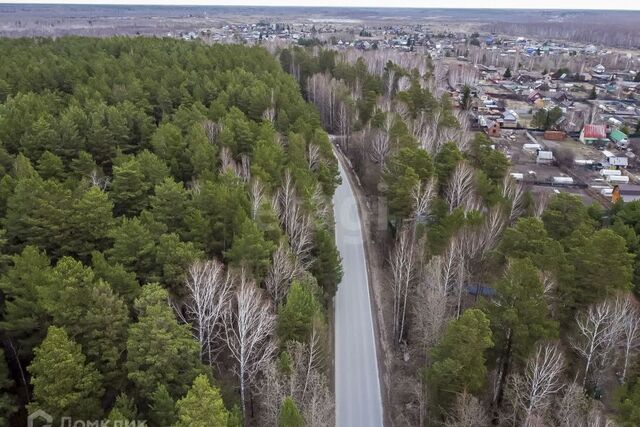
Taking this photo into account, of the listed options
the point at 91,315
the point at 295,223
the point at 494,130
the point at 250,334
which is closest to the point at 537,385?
the point at 250,334

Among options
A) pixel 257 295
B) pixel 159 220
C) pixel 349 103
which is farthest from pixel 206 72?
pixel 257 295

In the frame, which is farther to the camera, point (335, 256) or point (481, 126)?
point (481, 126)

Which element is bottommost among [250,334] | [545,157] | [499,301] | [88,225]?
[545,157]

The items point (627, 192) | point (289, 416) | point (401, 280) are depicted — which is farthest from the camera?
point (627, 192)

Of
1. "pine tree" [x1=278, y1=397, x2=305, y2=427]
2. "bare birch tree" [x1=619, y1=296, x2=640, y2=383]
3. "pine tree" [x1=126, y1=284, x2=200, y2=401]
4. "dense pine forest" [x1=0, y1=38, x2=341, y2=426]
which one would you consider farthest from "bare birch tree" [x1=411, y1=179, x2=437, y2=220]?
"pine tree" [x1=278, y1=397, x2=305, y2=427]

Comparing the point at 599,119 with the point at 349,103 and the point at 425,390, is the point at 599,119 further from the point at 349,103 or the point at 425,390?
the point at 425,390

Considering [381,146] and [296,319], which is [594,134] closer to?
[381,146]

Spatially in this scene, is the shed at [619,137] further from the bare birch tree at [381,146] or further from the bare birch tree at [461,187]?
the bare birch tree at [461,187]
